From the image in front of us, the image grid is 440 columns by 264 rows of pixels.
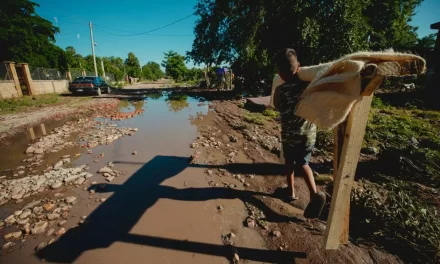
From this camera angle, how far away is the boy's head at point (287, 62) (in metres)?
2.14

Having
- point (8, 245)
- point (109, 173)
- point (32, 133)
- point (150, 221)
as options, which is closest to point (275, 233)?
point (150, 221)

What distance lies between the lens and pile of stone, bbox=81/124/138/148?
5.17 meters

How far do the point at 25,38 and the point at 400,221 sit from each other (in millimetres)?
28862

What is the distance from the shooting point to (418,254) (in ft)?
6.06

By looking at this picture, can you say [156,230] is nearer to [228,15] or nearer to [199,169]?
[199,169]

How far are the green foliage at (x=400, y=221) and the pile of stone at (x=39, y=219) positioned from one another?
3.37 m

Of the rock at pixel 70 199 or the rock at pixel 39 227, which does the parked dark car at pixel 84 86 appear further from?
the rock at pixel 39 227

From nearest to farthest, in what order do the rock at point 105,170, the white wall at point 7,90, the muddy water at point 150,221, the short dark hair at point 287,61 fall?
the muddy water at point 150,221 < the short dark hair at point 287,61 < the rock at point 105,170 < the white wall at point 7,90

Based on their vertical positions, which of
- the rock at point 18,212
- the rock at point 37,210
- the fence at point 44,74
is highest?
the fence at point 44,74

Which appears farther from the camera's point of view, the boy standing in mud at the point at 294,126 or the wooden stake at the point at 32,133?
the wooden stake at the point at 32,133

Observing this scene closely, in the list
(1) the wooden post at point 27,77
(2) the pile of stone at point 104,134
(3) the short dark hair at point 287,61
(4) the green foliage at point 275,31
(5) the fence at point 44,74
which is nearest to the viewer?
(3) the short dark hair at point 287,61

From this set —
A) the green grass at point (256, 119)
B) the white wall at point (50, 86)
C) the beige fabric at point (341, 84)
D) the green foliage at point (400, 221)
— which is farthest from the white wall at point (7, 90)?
the green foliage at point (400, 221)

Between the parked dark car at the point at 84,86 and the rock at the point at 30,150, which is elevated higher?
the parked dark car at the point at 84,86

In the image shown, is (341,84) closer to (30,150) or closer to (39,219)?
(39,219)
